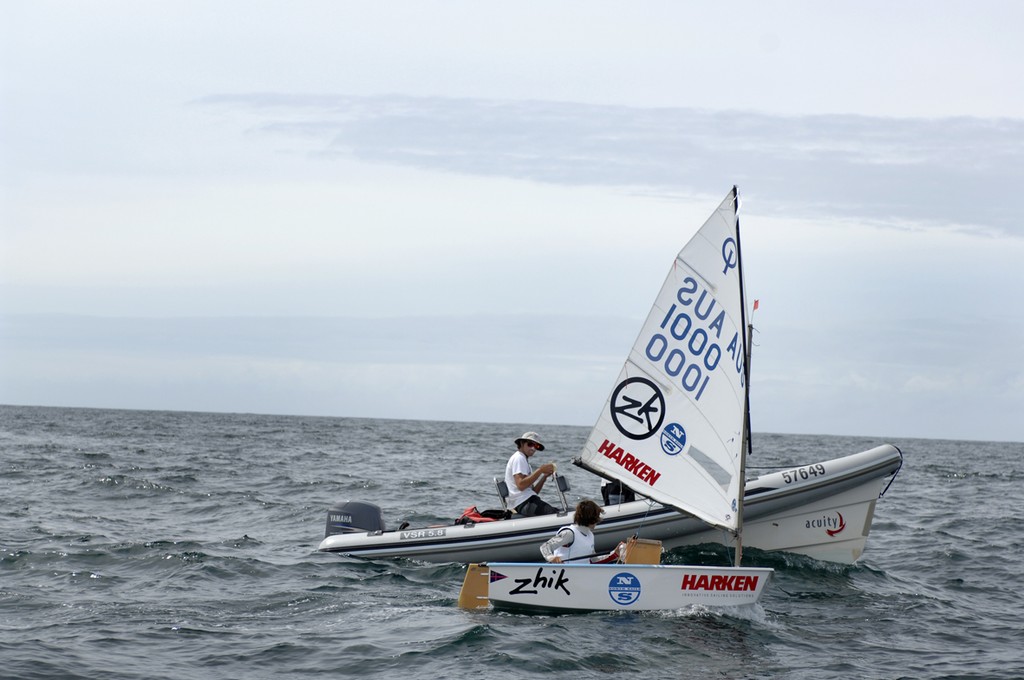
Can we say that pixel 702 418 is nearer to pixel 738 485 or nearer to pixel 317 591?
pixel 738 485

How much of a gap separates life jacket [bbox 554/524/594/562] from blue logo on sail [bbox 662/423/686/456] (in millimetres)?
1594

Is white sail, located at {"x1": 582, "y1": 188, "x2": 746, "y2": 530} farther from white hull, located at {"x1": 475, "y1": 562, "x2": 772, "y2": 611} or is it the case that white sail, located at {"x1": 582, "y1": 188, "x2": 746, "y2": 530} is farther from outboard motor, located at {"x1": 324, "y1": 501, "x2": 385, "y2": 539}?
outboard motor, located at {"x1": 324, "y1": 501, "x2": 385, "y2": 539}

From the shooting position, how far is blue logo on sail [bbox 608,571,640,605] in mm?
11352

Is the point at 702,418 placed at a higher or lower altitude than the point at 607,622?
higher

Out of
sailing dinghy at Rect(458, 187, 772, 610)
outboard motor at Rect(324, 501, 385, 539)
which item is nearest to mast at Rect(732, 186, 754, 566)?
sailing dinghy at Rect(458, 187, 772, 610)

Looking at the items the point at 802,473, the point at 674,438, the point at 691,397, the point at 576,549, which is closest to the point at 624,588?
the point at 576,549

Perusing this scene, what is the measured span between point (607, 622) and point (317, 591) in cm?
384

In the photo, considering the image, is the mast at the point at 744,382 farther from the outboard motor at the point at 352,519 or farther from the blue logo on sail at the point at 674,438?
the outboard motor at the point at 352,519

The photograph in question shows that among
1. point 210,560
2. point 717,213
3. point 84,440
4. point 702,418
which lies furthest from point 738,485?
point 84,440

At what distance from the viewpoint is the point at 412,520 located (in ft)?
67.8

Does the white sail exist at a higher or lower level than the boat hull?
higher

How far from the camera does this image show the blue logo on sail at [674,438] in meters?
12.6

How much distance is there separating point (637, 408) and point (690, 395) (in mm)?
627

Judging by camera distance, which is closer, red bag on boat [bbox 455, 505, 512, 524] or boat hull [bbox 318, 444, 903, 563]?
boat hull [bbox 318, 444, 903, 563]
